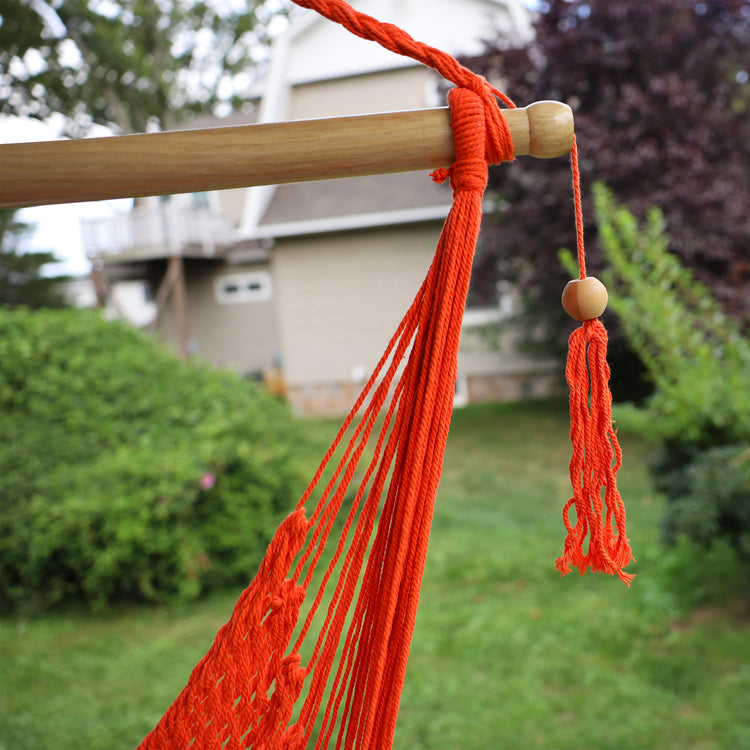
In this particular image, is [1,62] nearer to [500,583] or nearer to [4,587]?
[4,587]

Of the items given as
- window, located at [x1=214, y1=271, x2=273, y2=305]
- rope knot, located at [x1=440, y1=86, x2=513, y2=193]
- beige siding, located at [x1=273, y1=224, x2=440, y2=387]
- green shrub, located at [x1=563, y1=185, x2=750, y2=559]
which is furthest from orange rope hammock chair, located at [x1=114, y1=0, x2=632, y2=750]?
window, located at [x1=214, y1=271, x2=273, y2=305]

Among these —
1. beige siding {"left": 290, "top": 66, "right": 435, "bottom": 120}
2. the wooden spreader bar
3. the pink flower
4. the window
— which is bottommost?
the pink flower

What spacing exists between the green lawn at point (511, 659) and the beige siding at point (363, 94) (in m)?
5.53

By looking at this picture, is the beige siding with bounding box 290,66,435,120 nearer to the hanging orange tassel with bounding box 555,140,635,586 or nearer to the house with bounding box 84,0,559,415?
the house with bounding box 84,0,559,415

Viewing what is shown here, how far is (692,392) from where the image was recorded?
2.84 metres

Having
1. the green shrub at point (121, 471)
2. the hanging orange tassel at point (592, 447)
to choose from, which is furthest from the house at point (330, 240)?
the hanging orange tassel at point (592, 447)

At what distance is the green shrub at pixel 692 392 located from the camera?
2.74m

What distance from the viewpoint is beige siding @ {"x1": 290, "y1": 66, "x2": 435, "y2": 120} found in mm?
8211

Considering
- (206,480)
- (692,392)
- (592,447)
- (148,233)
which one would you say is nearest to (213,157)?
(592,447)

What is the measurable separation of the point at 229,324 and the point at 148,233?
1975 millimetres

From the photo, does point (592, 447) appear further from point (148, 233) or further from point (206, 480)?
point (148, 233)

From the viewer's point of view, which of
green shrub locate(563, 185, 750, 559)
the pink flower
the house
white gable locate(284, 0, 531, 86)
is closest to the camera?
green shrub locate(563, 185, 750, 559)

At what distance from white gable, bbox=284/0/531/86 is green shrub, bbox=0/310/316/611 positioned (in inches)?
184

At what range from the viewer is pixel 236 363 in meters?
12.1
